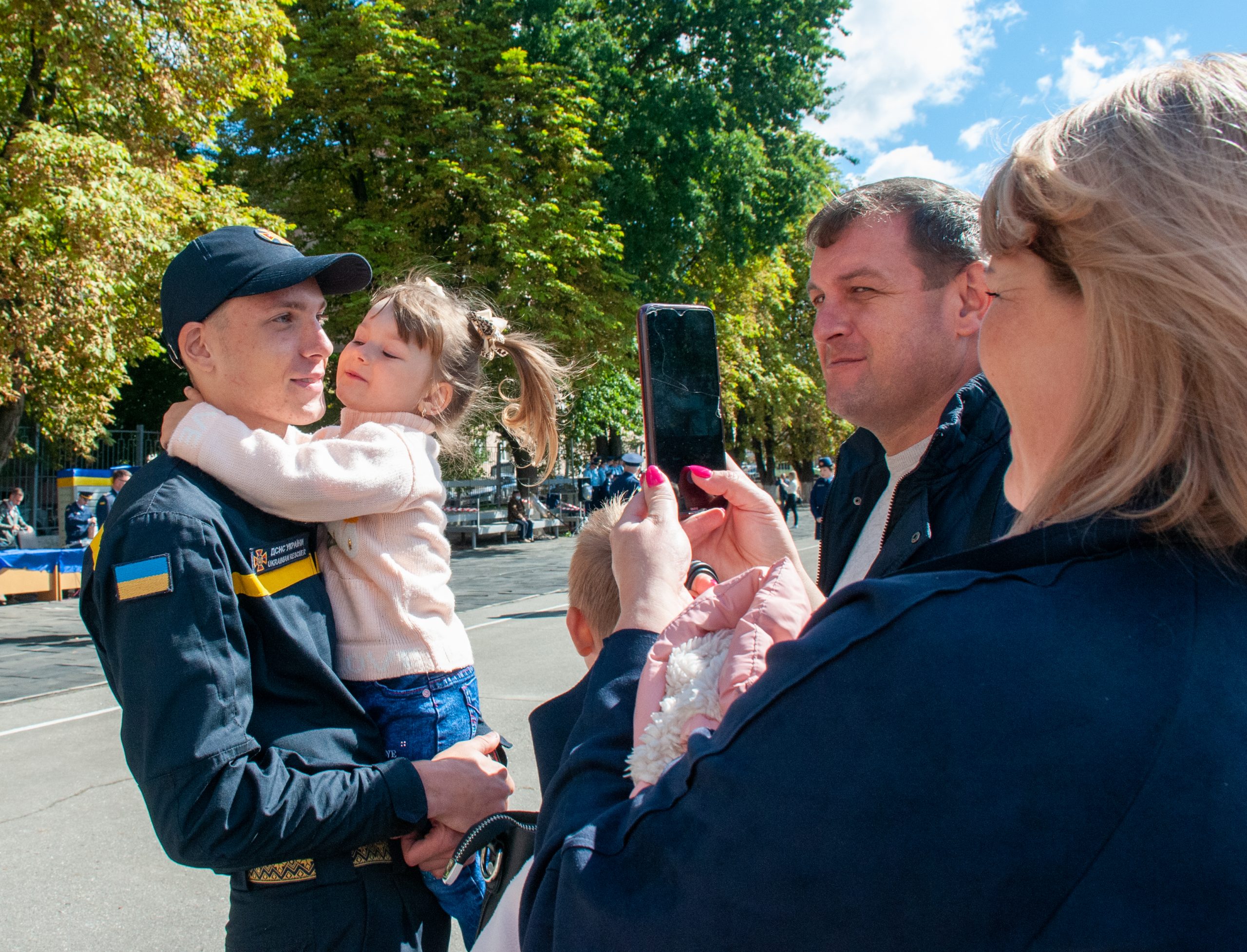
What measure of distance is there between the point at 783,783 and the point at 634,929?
0.20m

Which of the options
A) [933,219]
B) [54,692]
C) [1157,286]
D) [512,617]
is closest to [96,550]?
[1157,286]

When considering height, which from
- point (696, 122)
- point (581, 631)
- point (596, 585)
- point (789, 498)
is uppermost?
point (696, 122)

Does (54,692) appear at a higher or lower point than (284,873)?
lower

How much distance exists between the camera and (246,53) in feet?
41.6

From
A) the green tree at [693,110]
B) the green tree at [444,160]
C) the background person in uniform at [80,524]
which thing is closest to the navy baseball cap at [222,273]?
the background person in uniform at [80,524]

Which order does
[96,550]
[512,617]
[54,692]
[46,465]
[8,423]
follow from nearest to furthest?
[96,550]
[54,692]
[512,617]
[8,423]
[46,465]

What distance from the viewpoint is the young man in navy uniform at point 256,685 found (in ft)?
4.59

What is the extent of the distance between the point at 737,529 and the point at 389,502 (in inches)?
26.5

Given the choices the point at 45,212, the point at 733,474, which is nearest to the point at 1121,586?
the point at 733,474

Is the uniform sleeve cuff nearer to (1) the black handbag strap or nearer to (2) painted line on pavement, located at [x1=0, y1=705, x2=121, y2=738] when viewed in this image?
(1) the black handbag strap

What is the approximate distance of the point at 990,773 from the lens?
2.37 feet

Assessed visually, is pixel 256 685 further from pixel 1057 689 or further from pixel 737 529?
pixel 1057 689

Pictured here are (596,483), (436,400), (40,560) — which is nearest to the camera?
(436,400)

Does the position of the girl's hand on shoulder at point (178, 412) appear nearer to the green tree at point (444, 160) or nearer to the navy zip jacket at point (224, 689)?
the navy zip jacket at point (224, 689)
